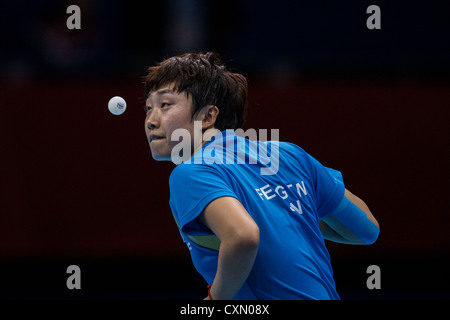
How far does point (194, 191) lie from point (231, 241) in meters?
0.18

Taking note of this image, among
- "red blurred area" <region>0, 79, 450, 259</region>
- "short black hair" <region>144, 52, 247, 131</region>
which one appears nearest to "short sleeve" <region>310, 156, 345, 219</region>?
"short black hair" <region>144, 52, 247, 131</region>

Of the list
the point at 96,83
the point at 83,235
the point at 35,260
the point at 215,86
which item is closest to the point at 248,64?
the point at 96,83

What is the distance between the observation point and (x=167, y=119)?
192 cm

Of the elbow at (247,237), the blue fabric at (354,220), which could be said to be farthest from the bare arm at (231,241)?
the blue fabric at (354,220)

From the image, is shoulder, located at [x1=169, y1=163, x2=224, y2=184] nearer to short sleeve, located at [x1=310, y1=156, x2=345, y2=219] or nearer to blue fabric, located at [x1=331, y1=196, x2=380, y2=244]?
short sleeve, located at [x1=310, y1=156, x2=345, y2=219]

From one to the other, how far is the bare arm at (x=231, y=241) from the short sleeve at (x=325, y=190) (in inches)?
18.4

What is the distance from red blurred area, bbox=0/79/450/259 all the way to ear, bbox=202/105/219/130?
250 centimetres

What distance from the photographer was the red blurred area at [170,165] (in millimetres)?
4527

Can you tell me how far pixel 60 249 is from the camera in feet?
14.8

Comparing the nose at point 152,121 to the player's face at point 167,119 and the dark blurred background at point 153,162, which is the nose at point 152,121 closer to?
the player's face at point 167,119

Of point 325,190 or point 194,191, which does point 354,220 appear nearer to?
point 325,190

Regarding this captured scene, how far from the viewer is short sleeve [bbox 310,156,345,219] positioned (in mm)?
1983

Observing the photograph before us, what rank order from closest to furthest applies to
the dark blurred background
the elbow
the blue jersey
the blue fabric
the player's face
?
1. the elbow
2. the blue jersey
3. the player's face
4. the blue fabric
5. the dark blurred background

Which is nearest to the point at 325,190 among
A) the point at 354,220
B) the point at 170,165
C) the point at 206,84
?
the point at 354,220
